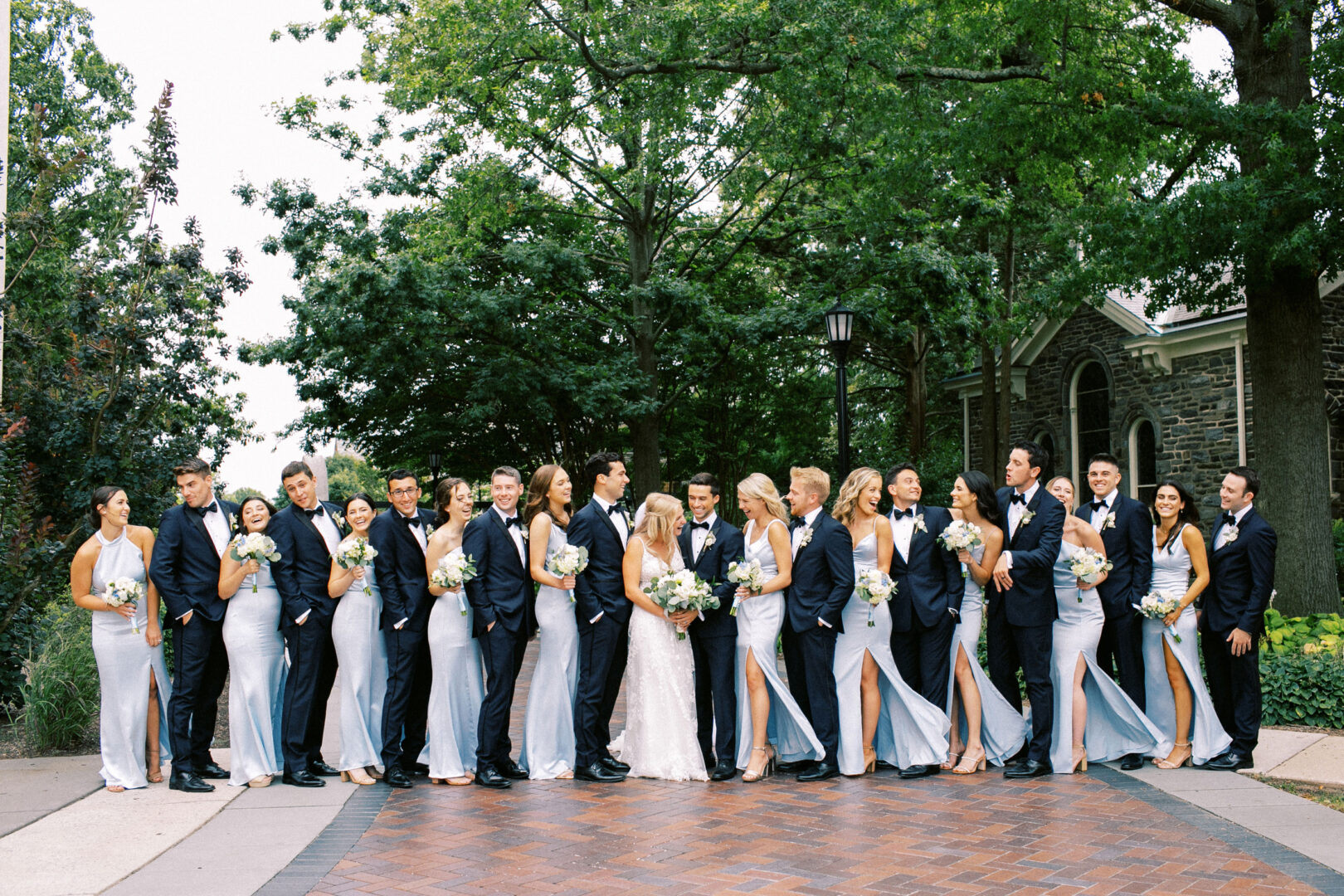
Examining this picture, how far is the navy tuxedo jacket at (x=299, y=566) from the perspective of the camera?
23.7 ft

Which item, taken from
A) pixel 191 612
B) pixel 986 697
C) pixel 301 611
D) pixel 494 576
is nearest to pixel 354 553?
pixel 301 611

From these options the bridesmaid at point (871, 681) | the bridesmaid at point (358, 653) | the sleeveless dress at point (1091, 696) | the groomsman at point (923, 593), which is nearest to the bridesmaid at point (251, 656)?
the bridesmaid at point (358, 653)

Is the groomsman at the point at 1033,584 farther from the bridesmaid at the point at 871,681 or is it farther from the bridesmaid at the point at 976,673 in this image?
the bridesmaid at the point at 871,681

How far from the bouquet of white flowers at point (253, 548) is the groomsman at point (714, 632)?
267 cm

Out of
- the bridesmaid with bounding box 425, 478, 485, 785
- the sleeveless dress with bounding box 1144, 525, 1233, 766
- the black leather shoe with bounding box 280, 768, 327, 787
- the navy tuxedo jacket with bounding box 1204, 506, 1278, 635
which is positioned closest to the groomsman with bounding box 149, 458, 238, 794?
the black leather shoe with bounding box 280, 768, 327, 787

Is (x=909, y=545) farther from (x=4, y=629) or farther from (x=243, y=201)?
(x=243, y=201)

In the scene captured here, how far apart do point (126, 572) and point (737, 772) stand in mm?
4203

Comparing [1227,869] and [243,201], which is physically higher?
[243,201]

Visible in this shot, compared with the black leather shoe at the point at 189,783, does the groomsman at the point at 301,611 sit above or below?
above

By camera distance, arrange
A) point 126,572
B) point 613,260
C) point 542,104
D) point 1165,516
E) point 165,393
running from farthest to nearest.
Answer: point 613,260 < point 542,104 < point 165,393 < point 1165,516 < point 126,572

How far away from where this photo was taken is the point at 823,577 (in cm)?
735

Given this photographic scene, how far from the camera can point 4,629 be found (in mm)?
9031

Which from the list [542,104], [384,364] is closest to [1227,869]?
[542,104]

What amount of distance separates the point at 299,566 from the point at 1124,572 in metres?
5.52
